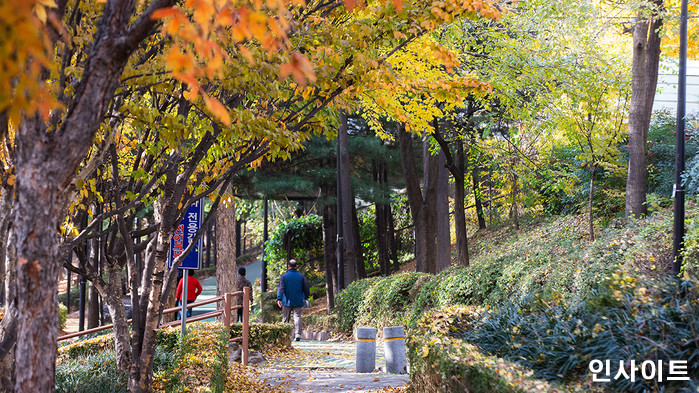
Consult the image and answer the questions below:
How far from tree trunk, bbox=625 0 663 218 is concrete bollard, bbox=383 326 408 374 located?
6677mm

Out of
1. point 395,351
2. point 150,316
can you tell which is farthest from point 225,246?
point 150,316

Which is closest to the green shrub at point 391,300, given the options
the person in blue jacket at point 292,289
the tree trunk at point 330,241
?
the person in blue jacket at point 292,289

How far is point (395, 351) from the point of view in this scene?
10023 mm

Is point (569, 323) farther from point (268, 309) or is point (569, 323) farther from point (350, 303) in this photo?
point (268, 309)

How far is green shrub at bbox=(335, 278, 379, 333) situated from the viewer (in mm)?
17172

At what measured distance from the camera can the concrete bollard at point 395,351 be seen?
9859mm

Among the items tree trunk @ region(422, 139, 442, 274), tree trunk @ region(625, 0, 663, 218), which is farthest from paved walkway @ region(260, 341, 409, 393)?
tree trunk @ region(625, 0, 663, 218)

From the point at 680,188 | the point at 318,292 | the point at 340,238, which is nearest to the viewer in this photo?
the point at 680,188

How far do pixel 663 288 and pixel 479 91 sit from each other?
3.23 m

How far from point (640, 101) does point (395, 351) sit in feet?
27.8

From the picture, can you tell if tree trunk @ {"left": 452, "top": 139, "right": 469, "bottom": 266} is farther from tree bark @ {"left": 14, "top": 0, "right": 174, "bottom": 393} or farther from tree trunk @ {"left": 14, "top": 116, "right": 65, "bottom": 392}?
tree trunk @ {"left": 14, "top": 116, "right": 65, "bottom": 392}

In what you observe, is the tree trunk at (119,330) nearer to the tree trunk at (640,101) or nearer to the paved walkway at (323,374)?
the paved walkway at (323,374)

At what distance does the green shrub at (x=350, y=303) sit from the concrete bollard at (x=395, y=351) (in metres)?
6.57

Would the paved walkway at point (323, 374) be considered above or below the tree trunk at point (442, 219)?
below
